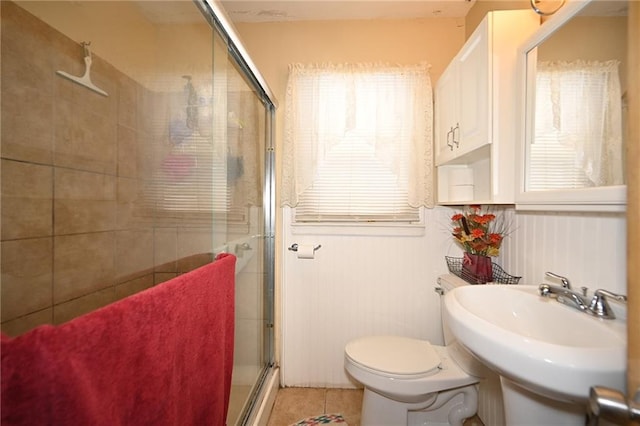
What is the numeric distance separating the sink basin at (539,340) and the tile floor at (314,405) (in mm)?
921

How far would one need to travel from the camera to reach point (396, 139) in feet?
5.35

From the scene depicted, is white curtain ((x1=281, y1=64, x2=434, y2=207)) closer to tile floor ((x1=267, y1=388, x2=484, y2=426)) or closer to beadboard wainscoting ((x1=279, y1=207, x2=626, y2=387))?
beadboard wainscoting ((x1=279, y1=207, x2=626, y2=387))

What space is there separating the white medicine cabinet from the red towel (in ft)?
3.65

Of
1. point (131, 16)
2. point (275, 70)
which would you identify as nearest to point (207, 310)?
point (131, 16)

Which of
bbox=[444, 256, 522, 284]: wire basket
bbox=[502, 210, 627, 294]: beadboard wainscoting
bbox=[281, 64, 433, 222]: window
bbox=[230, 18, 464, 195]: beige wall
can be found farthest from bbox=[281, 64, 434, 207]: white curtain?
bbox=[502, 210, 627, 294]: beadboard wainscoting

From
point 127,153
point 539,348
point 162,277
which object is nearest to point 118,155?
point 127,153

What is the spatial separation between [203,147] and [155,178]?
251 mm

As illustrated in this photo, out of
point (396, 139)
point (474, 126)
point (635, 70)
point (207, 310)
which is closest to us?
point (635, 70)

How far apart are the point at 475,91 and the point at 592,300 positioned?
34.1 inches

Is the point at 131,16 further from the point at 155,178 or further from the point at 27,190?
the point at 27,190

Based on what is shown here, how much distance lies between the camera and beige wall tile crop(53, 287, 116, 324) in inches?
35.3

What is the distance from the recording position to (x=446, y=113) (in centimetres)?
146

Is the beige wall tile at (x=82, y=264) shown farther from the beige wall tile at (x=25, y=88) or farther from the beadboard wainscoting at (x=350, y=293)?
the beadboard wainscoting at (x=350, y=293)

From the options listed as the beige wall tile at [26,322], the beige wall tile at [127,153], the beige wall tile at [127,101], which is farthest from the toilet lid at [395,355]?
the beige wall tile at [127,101]
